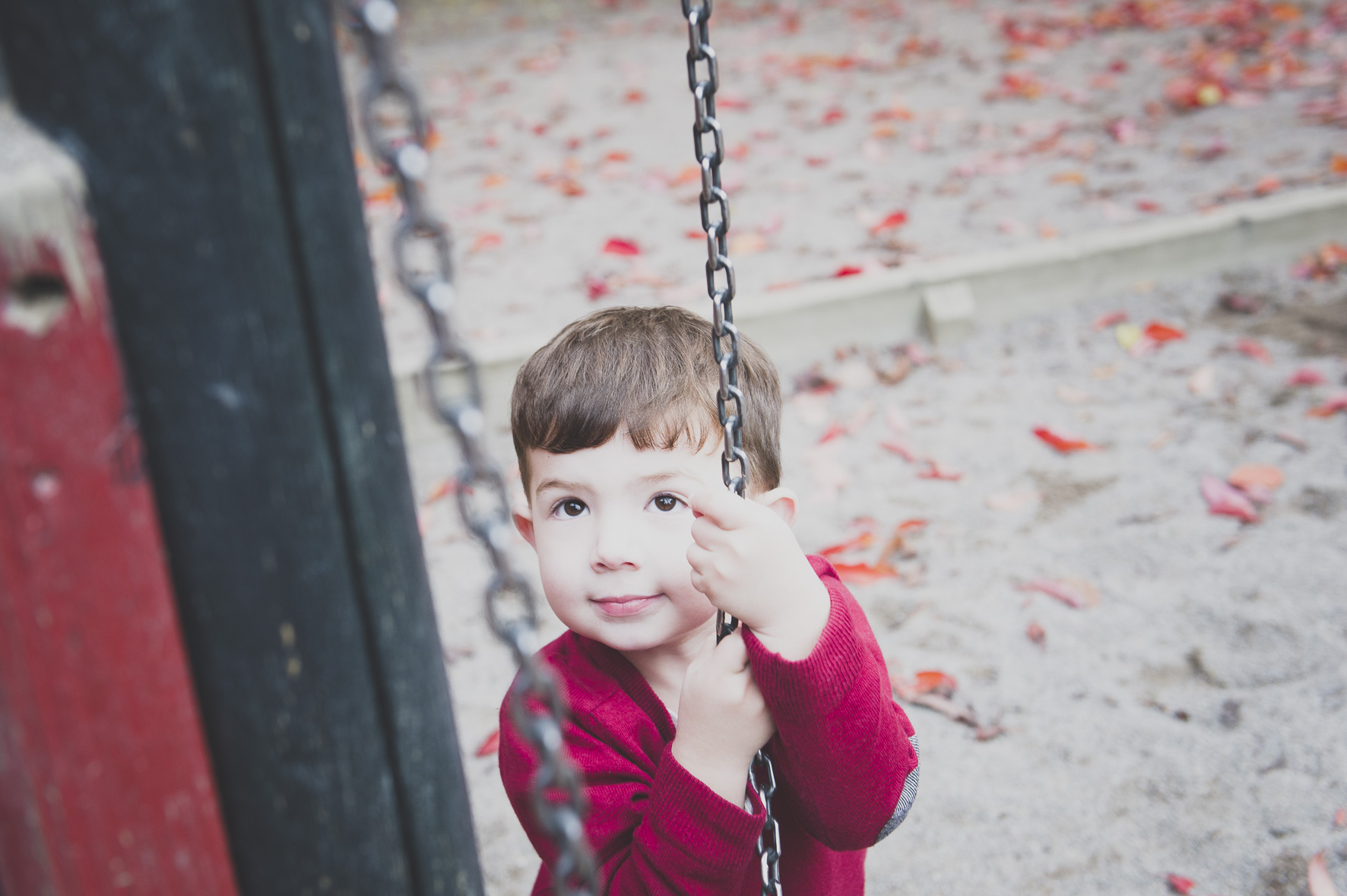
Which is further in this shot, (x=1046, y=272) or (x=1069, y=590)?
(x=1046, y=272)

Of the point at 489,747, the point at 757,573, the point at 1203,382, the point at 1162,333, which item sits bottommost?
the point at 489,747

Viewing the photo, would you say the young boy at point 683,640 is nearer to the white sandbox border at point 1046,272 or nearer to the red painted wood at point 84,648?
the red painted wood at point 84,648

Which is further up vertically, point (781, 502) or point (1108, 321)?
point (781, 502)

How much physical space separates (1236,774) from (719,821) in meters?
1.58

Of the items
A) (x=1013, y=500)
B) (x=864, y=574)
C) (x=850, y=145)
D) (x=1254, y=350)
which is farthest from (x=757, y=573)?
(x=850, y=145)

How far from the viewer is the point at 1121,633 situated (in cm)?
275

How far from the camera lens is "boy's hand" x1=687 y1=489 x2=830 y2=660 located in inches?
47.8

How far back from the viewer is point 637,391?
4.85 ft

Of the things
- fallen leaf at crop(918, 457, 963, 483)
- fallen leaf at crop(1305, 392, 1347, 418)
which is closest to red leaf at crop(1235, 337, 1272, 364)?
fallen leaf at crop(1305, 392, 1347, 418)

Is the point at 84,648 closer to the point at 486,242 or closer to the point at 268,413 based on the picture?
the point at 268,413

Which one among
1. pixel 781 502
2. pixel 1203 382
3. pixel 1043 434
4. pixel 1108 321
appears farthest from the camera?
pixel 1108 321

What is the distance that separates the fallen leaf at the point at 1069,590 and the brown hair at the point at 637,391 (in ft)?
5.04

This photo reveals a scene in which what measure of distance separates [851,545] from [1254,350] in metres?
1.89

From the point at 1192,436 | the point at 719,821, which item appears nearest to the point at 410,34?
the point at 1192,436
